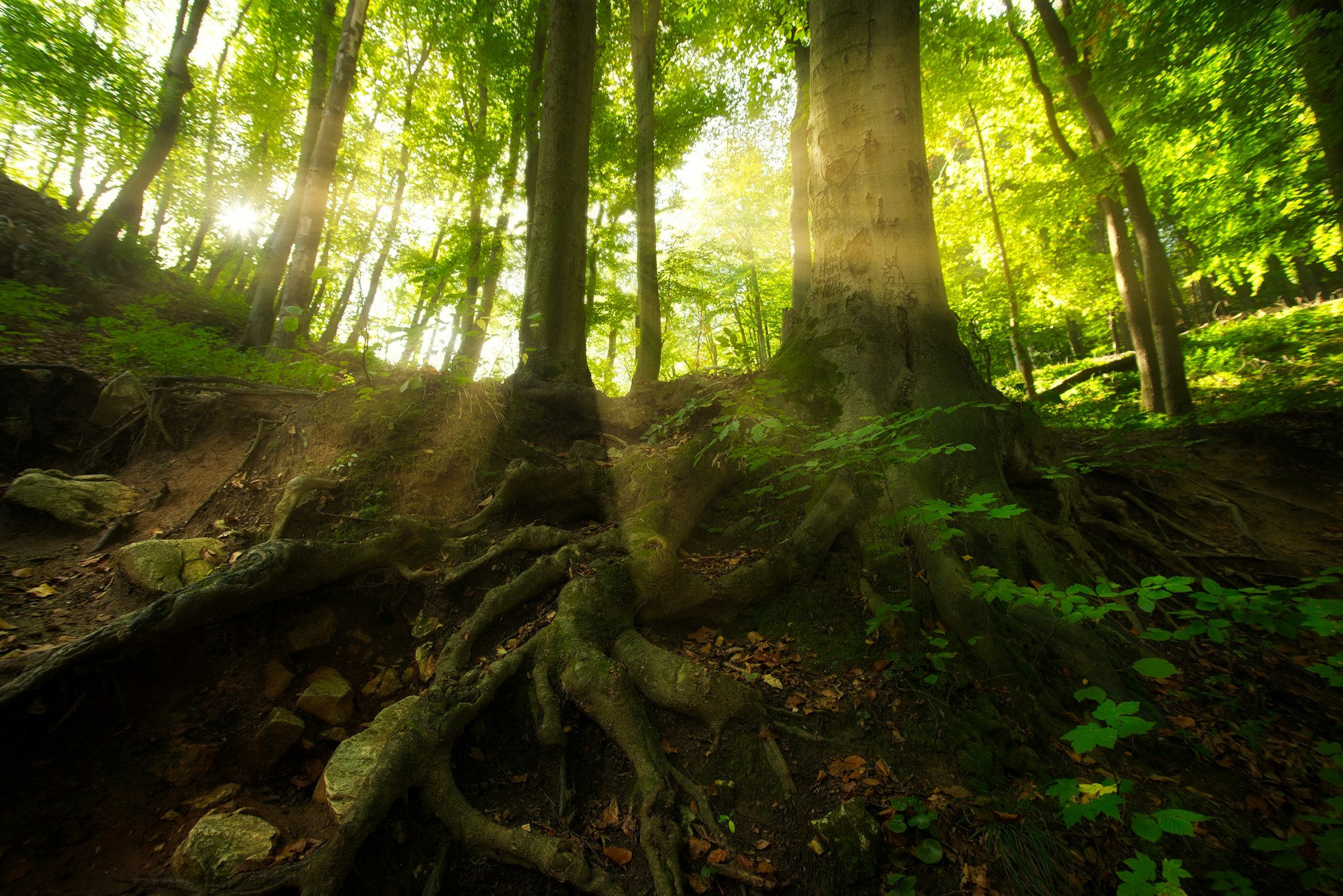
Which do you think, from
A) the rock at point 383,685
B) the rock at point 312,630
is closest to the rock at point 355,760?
the rock at point 383,685

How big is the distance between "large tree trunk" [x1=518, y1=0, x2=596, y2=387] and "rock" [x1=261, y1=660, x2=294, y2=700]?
3.42m

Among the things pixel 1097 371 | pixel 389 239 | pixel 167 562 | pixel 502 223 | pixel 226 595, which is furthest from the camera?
pixel 389 239

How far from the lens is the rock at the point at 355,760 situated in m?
2.13

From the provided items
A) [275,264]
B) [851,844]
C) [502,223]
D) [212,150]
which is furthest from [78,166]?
[851,844]

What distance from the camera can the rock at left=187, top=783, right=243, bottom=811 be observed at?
6.88 ft

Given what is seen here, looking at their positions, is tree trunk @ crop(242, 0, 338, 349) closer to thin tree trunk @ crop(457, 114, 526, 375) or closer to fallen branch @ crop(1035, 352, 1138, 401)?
thin tree trunk @ crop(457, 114, 526, 375)

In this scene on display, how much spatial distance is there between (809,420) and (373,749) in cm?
358

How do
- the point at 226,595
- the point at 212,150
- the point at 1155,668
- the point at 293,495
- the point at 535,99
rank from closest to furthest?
the point at 1155,668 < the point at 226,595 < the point at 293,495 < the point at 535,99 < the point at 212,150

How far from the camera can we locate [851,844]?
81.5 inches

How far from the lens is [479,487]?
4.12 m

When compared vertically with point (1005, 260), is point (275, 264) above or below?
below

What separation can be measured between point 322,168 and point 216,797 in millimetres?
9411

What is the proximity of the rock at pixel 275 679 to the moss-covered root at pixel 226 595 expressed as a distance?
0.35 m

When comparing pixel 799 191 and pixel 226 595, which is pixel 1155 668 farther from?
pixel 799 191
